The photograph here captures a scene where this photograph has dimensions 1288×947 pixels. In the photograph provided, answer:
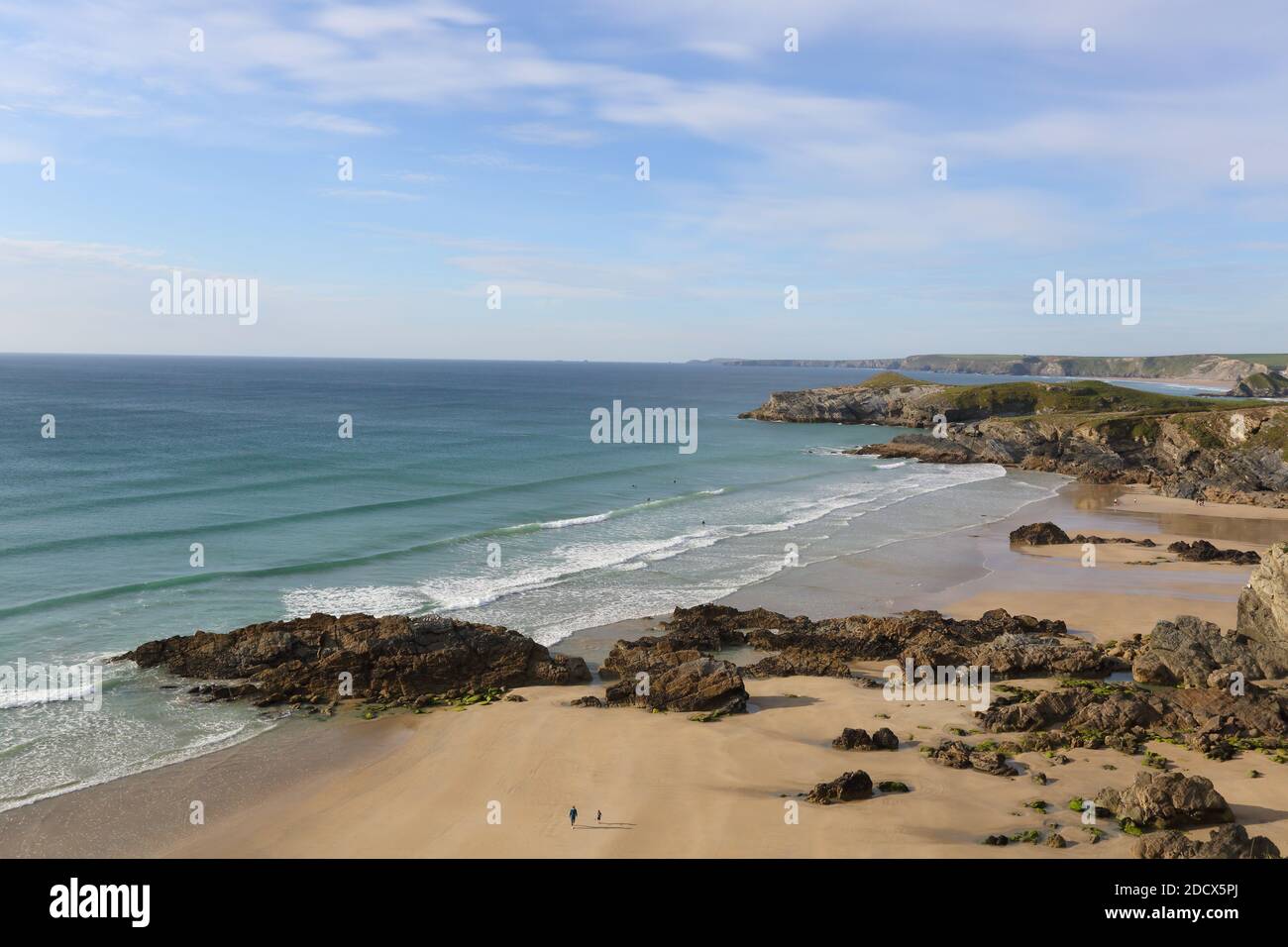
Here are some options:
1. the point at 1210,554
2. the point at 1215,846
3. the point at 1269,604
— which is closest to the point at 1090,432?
the point at 1210,554

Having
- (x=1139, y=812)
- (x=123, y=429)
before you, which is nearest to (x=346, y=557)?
(x=1139, y=812)

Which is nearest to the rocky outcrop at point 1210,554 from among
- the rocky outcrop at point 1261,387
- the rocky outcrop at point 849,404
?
the rocky outcrop at point 849,404

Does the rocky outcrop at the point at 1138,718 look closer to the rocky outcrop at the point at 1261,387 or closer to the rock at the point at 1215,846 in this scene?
the rock at the point at 1215,846

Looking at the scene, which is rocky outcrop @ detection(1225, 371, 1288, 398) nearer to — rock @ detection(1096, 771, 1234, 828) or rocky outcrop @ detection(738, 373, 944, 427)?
rocky outcrop @ detection(738, 373, 944, 427)

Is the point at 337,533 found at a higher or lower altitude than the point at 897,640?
higher

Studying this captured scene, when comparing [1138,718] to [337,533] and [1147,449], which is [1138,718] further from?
[1147,449]

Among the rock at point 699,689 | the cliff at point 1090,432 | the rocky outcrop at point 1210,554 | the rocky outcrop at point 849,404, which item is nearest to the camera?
the rock at point 699,689
